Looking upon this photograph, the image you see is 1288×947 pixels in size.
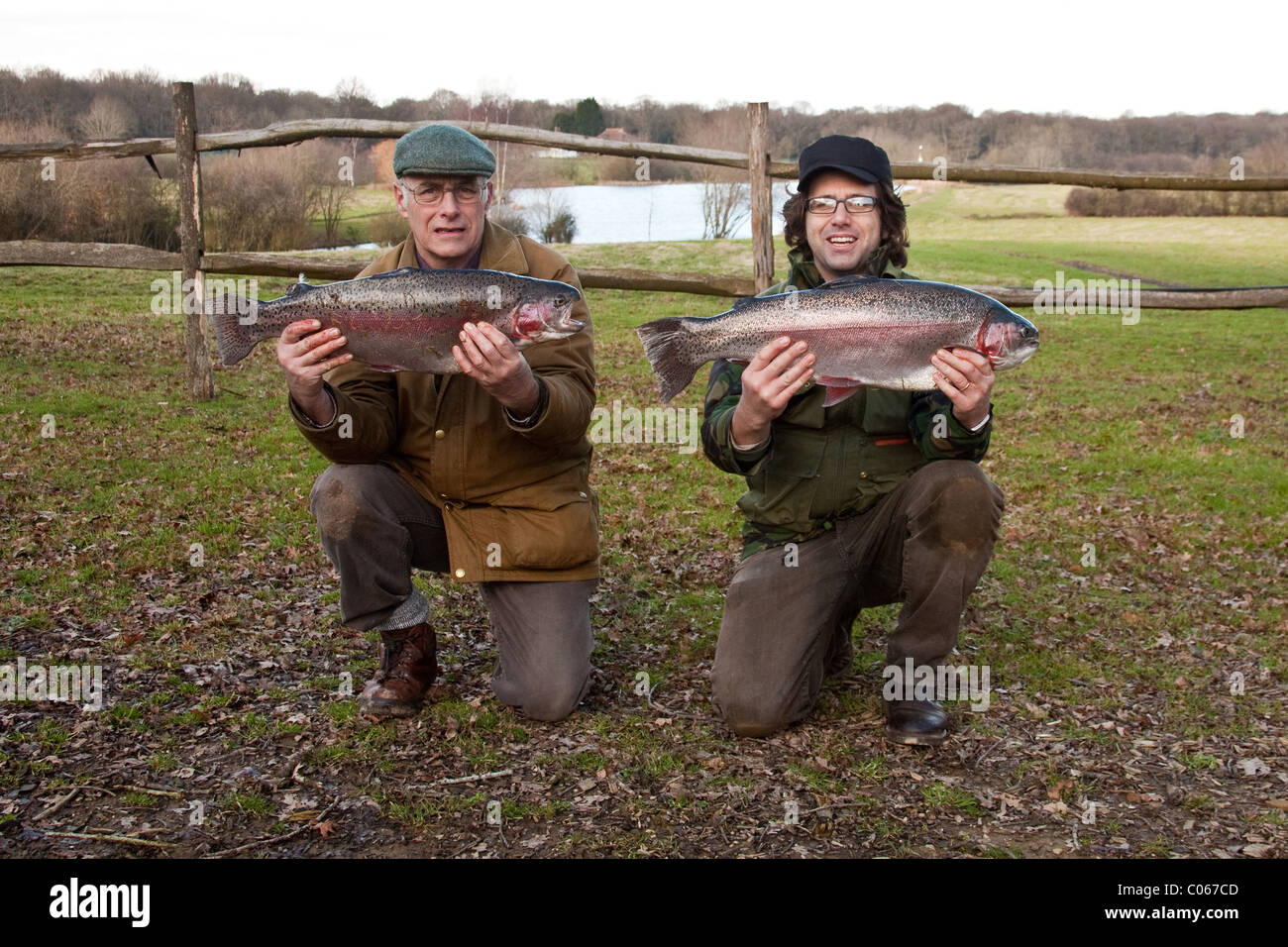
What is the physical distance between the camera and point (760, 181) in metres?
10.6

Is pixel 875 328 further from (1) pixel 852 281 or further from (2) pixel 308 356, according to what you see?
(2) pixel 308 356

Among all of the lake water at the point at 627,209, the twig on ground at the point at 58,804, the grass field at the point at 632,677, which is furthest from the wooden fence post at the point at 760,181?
the lake water at the point at 627,209

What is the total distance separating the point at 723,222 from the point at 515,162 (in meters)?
5.83

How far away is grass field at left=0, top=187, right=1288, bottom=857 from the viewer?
3.83 metres

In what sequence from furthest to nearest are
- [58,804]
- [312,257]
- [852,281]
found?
[312,257], [852,281], [58,804]

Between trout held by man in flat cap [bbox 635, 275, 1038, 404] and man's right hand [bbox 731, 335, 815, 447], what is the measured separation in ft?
0.14

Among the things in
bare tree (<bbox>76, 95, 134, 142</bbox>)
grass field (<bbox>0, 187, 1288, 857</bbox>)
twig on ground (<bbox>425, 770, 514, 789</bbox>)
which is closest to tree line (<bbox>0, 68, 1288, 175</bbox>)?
bare tree (<bbox>76, 95, 134, 142</bbox>)

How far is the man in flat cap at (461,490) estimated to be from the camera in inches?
179

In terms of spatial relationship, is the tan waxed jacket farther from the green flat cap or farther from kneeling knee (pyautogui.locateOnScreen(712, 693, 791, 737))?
kneeling knee (pyautogui.locateOnScreen(712, 693, 791, 737))

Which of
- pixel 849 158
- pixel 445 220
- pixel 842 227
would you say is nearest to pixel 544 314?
pixel 445 220

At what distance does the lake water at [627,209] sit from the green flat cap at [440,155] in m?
21.5

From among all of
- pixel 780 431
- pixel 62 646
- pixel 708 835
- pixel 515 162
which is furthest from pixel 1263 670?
pixel 515 162

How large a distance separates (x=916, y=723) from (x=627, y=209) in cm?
2948
